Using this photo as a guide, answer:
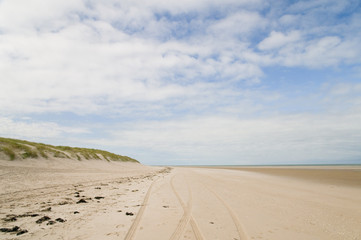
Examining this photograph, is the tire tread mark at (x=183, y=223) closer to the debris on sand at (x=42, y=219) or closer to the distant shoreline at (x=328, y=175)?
the debris on sand at (x=42, y=219)

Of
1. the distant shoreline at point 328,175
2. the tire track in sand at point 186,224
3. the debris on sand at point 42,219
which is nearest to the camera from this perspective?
the tire track in sand at point 186,224

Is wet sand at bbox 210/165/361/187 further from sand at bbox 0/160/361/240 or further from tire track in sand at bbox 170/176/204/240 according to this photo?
tire track in sand at bbox 170/176/204/240

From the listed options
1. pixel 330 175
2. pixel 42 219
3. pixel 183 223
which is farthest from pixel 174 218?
pixel 330 175

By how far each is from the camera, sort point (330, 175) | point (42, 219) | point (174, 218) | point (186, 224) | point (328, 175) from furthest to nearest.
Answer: point (328, 175) → point (330, 175) → point (174, 218) → point (186, 224) → point (42, 219)

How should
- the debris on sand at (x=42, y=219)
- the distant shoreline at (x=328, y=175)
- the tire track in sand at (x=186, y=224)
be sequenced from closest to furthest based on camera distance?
the tire track in sand at (x=186, y=224), the debris on sand at (x=42, y=219), the distant shoreline at (x=328, y=175)

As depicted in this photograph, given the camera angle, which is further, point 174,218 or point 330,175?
point 330,175

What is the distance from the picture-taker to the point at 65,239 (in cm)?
454

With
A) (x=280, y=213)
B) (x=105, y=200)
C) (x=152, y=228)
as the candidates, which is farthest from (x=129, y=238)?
(x=280, y=213)

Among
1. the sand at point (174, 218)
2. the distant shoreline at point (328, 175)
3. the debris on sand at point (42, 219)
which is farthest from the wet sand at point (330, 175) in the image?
the debris on sand at point (42, 219)

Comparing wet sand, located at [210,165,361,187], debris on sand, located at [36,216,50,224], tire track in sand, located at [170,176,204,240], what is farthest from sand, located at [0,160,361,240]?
wet sand, located at [210,165,361,187]

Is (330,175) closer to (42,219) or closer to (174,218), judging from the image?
(174,218)

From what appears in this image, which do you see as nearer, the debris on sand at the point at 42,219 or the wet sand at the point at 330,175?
the debris on sand at the point at 42,219

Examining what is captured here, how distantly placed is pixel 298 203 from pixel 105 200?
28.7 ft

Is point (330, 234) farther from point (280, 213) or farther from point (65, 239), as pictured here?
point (65, 239)
